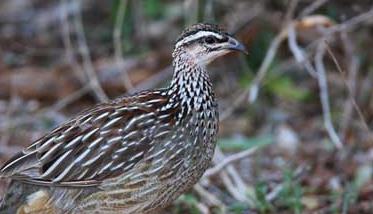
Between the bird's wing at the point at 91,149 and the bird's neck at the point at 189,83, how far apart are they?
0.18 meters

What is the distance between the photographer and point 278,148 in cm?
1008

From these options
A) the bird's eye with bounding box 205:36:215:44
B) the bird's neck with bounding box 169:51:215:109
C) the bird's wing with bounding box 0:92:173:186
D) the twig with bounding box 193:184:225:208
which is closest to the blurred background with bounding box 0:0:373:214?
the twig with bounding box 193:184:225:208

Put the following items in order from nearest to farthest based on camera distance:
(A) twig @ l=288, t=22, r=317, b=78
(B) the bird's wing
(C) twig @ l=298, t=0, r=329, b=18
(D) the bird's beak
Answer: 1. (B) the bird's wing
2. (D) the bird's beak
3. (A) twig @ l=288, t=22, r=317, b=78
4. (C) twig @ l=298, t=0, r=329, b=18

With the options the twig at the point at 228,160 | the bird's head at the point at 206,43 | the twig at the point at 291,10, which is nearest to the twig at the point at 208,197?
the twig at the point at 228,160

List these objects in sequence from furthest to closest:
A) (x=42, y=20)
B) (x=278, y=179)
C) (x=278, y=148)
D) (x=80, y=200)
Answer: (x=42, y=20) → (x=278, y=148) → (x=278, y=179) → (x=80, y=200)

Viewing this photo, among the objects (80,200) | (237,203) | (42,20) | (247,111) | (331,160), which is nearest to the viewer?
(80,200)

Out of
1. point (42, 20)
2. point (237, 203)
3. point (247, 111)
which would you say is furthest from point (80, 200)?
point (42, 20)

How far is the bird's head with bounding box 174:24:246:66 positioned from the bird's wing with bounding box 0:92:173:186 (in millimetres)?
430

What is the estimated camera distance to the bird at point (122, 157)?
6.54m

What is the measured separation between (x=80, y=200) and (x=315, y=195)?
2518 mm

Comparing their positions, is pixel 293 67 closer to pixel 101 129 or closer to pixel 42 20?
pixel 42 20

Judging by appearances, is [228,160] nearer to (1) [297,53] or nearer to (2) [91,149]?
(1) [297,53]

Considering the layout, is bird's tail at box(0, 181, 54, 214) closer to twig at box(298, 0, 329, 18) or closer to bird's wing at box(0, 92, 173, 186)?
bird's wing at box(0, 92, 173, 186)

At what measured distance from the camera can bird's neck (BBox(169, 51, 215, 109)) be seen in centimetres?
689
